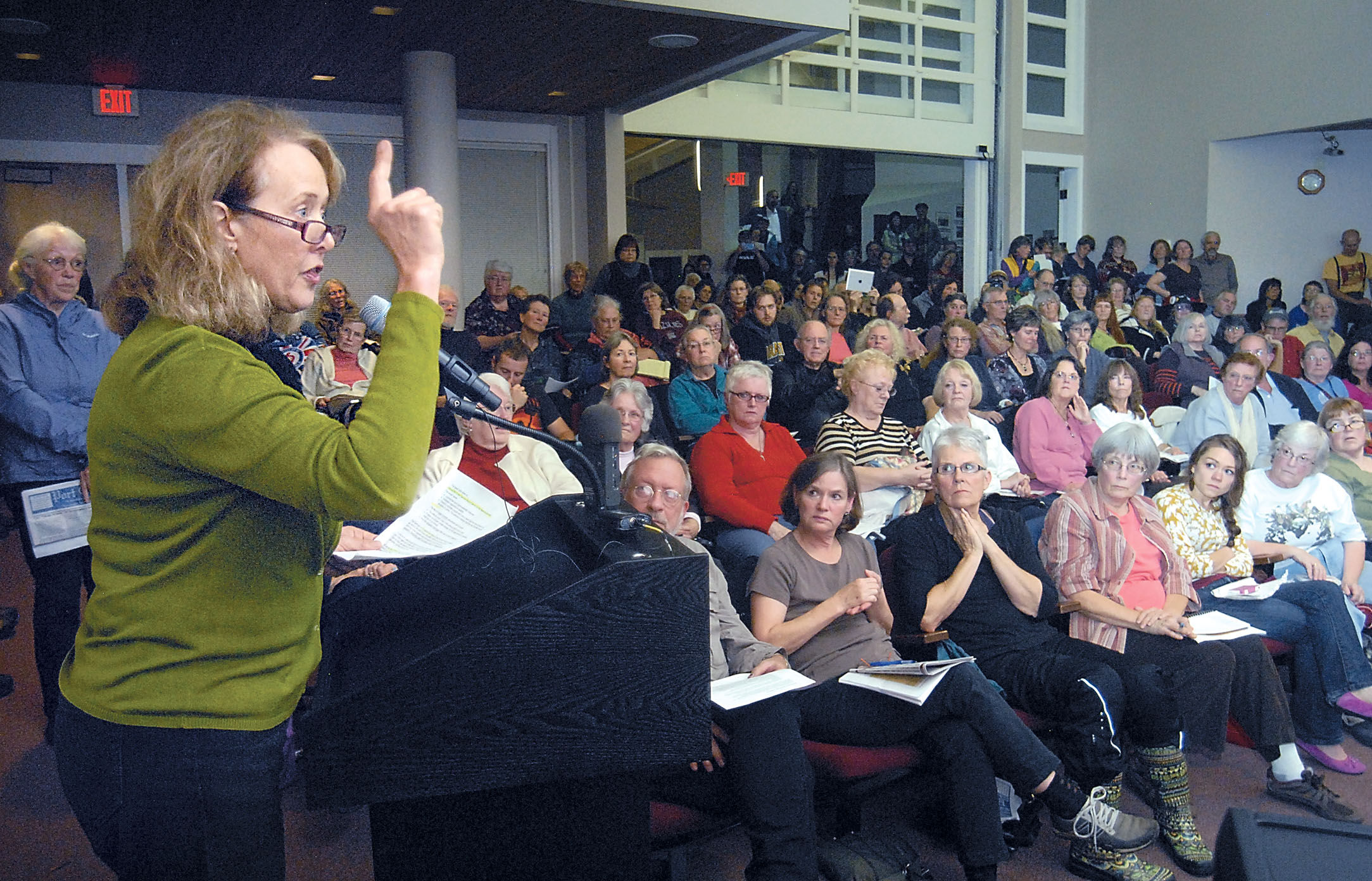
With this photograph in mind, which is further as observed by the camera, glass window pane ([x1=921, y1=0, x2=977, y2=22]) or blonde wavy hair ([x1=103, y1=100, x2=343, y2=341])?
glass window pane ([x1=921, y1=0, x2=977, y2=22])

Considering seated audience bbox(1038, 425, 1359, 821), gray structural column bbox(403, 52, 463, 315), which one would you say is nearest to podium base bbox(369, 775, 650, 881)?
seated audience bbox(1038, 425, 1359, 821)

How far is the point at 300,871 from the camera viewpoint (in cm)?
247

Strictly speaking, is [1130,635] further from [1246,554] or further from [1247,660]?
[1246,554]

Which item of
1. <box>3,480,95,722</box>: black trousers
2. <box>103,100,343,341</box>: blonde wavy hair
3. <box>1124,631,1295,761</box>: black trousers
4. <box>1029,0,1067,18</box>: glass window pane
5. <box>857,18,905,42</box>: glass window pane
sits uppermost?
<box>1029,0,1067,18</box>: glass window pane

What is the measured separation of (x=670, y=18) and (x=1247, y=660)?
13.4ft

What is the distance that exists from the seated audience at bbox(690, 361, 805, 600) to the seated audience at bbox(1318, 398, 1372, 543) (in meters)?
2.30

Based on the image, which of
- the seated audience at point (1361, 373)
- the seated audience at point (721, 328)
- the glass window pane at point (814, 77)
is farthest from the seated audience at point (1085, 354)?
the glass window pane at point (814, 77)

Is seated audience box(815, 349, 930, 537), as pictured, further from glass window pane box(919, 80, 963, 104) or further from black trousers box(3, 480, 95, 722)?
glass window pane box(919, 80, 963, 104)

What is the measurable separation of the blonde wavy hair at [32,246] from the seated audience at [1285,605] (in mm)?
3766

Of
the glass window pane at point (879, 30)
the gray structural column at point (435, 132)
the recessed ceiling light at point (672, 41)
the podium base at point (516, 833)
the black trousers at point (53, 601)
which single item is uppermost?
the glass window pane at point (879, 30)

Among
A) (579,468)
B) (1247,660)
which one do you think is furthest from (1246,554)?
(579,468)

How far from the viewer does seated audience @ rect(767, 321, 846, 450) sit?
16.4 ft

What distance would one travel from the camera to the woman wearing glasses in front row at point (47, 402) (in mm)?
2969

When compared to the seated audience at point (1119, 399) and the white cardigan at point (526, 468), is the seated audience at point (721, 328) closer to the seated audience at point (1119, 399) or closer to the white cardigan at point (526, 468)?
the seated audience at point (1119, 399)
